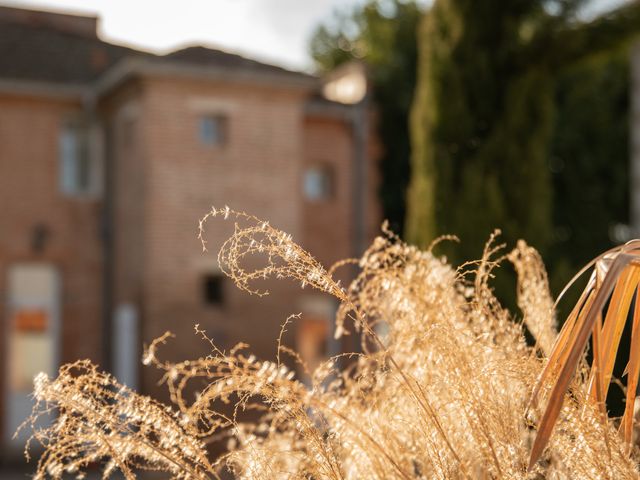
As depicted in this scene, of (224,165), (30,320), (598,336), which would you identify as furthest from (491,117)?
(598,336)

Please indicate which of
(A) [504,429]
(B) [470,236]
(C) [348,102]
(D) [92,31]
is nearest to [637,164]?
(B) [470,236]

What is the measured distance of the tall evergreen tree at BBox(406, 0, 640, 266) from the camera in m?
11.0

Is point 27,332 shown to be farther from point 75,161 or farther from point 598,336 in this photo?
point 598,336

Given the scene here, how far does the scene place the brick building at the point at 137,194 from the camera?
1301 cm

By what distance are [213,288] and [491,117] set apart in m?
4.45

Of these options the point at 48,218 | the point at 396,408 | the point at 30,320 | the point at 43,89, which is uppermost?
the point at 43,89

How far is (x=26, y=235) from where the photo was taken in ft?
46.6

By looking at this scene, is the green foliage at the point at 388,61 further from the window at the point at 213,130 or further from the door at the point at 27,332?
the door at the point at 27,332

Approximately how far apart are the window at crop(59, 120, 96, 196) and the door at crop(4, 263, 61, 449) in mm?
1222

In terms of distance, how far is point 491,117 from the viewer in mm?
11234

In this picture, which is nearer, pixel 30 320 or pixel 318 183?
pixel 30 320

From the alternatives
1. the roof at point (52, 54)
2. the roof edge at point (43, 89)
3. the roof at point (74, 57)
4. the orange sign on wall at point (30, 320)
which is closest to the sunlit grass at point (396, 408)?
the roof at point (74, 57)

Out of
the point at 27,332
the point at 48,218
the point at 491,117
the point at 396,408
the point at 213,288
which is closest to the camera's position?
the point at 396,408

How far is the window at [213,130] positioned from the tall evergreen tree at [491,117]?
10.3 feet
